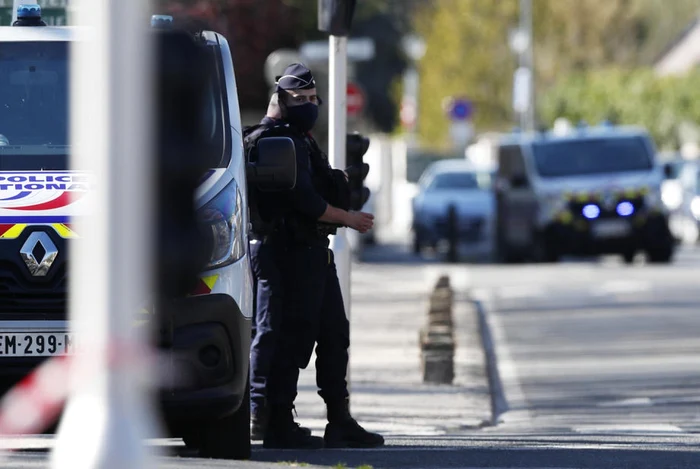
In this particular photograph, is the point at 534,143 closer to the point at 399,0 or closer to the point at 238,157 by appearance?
the point at 238,157

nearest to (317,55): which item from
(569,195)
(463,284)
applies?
(463,284)

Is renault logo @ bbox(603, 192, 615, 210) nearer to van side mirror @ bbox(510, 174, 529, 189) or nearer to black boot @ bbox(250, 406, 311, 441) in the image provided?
van side mirror @ bbox(510, 174, 529, 189)

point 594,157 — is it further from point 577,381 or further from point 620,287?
point 577,381

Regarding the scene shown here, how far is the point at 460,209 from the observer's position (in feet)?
105

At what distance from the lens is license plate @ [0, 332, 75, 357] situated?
24.1ft


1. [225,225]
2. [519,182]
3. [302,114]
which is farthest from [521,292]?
[225,225]

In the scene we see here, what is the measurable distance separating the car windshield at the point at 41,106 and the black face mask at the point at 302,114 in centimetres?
80

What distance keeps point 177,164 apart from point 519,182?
79.2ft

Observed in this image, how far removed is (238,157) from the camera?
8.02 metres

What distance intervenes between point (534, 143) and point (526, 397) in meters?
15.7

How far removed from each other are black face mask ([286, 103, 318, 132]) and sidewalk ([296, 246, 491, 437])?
6.60ft

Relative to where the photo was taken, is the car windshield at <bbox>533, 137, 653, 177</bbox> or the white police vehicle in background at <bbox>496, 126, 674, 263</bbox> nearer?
the white police vehicle in background at <bbox>496, 126, 674, 263</bbox>

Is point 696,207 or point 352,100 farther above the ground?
point 352,100

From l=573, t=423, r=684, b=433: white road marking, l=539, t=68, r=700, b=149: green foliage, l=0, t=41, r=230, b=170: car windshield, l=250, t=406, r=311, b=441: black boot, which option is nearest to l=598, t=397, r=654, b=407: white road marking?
l=573, t=423, r=684, b=433: white road marking
